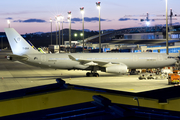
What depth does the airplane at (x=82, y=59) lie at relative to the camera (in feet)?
147

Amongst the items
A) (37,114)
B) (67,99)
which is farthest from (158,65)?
(37,114)

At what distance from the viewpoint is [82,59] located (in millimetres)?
44938

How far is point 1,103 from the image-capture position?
13.7 meters

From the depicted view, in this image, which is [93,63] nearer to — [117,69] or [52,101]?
[117,69]

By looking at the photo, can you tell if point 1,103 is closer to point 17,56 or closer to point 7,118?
point 7,118

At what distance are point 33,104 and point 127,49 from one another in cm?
6744

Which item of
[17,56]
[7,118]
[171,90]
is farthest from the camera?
[17,56]

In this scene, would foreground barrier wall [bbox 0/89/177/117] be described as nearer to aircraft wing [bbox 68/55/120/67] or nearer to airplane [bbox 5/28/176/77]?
aircraft wing [bbox 68/55/120/67]

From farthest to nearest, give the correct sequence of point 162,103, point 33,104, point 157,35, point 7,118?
point 157,35
point 33,104
point 162,103
point 7,118

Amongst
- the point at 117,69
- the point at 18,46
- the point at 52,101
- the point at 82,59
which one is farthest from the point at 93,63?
the point at 52,101

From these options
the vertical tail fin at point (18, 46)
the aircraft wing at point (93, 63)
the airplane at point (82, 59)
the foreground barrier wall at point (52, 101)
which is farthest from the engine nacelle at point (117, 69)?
the foreground barrier wall at point (52, 101)

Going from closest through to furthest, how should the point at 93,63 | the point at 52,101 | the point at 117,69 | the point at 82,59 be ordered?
1. the point at 52,101
2. the point at 117,69
3. the point at 93,63
4. the point at 82,59

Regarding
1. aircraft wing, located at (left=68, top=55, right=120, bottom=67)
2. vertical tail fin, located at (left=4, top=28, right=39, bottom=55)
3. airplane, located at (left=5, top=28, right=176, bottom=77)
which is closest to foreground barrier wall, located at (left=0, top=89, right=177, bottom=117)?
aircraft wing, located at (left=68, top=55, right=120, bottom=67)

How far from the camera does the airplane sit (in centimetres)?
4481
